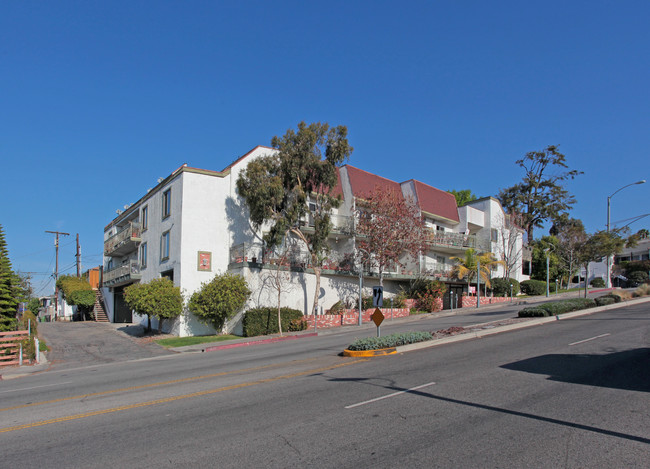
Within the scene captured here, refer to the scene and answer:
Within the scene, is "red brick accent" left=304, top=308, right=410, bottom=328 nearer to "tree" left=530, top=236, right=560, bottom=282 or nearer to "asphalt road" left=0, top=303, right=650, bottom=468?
"asphalt road" left=0, top=303, right=650, bottom=468

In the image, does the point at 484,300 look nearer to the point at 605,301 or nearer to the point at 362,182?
the point at 605,301

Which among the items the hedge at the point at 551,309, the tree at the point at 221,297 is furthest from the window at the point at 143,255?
the hedge at the point at 551,309

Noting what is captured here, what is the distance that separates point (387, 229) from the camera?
102 ft

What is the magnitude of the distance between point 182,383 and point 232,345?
38.7 feet

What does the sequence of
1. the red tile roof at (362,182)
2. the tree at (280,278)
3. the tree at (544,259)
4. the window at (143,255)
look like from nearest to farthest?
1. the tree at (280,278)
2. the window at (143,255)
3. the red tile roof at (362,182)
4. the tree at (544,259)

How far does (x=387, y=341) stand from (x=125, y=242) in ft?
95.7

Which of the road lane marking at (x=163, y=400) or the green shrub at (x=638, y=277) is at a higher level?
the green shrub at (x=638, y=277)

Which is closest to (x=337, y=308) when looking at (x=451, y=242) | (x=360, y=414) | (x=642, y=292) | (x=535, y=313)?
(x=535, y=313)

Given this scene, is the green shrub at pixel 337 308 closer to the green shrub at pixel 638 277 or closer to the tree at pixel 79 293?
the tree at pixel 79 293

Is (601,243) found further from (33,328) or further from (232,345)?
(33,328)

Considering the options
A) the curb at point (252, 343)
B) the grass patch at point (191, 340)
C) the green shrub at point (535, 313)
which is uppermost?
the green shrub at point (535, 313)

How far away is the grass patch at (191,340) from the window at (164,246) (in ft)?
18.9

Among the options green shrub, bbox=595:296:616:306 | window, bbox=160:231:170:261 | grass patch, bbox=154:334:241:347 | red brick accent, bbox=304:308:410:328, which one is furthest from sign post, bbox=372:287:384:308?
window, bbox=160:231:170:261

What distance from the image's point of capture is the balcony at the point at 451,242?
40.6 m
